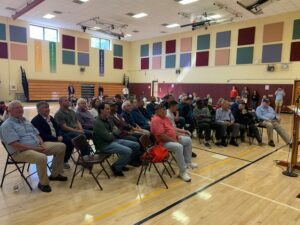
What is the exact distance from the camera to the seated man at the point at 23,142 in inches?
113

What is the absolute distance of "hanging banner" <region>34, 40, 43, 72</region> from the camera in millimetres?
15565

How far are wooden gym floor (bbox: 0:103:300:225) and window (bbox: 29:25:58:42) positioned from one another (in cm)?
1397

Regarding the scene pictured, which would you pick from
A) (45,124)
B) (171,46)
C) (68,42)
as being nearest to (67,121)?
(45,124)

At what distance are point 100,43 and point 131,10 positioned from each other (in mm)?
7284

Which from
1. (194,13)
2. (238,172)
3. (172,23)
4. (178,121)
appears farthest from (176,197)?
(172,23)

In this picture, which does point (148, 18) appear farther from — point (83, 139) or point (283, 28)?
point (83, 139)

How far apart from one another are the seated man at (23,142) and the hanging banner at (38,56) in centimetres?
1438

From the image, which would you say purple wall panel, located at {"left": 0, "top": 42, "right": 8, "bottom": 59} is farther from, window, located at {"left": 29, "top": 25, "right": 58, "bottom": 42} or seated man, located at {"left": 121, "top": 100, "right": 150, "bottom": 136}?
seated man, located at {"left": 121, "top": 100, "right": 150, "bottom": 136}

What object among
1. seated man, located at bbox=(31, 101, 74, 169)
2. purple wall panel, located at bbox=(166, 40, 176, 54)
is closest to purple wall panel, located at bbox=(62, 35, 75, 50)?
purple wall panel, located at bbox=(166, 40, 176, 54)

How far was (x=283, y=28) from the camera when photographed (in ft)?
40.2

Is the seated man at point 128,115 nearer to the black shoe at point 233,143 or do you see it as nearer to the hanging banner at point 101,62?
the black shoe at point 233,143

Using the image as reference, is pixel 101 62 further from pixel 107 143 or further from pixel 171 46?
pixel 107 143

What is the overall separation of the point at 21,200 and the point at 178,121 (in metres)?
3.94

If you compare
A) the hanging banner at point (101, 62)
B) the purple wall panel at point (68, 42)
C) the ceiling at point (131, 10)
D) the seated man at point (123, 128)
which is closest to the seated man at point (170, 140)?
the seated man at point (123, 128)
